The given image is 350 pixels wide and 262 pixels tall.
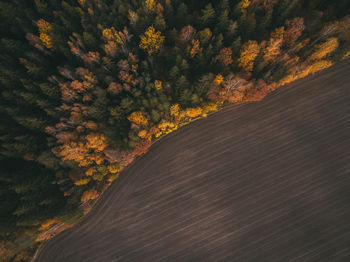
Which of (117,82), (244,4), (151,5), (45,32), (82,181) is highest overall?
(45,32)

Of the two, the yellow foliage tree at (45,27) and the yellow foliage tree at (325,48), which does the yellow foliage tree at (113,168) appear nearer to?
the yellow foliage tree at (45,27)

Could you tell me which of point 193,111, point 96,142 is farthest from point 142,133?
point 193,111

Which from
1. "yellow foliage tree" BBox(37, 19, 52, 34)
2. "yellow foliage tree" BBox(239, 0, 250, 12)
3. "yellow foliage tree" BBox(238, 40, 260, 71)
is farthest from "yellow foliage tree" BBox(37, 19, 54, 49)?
"yellow foliage tree" BBox(238, 40, 260, 71)

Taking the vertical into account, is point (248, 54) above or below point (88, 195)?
above

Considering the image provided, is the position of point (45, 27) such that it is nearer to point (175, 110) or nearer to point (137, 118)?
point (137, 118)

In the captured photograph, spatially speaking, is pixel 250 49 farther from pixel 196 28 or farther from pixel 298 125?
pixel 298 125

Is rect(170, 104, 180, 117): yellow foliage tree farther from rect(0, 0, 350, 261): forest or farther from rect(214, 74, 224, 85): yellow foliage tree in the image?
rect(214, 74, 224, 85): yellow foliage tree
